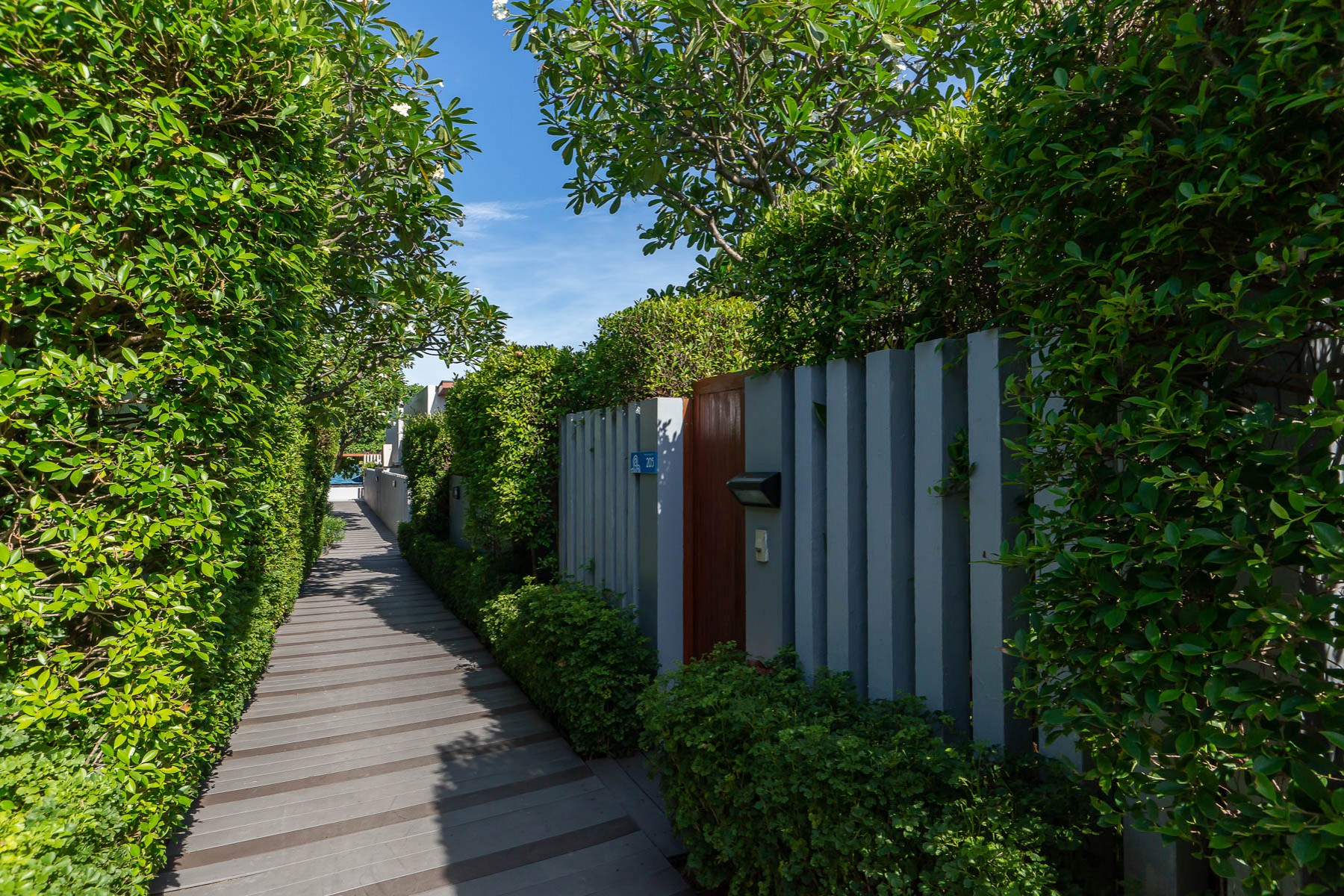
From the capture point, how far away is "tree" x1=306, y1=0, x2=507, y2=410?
6.23 m

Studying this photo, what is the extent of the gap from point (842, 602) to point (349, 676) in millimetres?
5993

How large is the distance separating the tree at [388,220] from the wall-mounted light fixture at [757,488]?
378 centimetres

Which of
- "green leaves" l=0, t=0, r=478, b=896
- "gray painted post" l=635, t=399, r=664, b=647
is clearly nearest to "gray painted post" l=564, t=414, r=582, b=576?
"gray painted post" l=635, t=399, r=664, b=647

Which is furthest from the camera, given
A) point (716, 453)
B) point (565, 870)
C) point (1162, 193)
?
point (716, 453)

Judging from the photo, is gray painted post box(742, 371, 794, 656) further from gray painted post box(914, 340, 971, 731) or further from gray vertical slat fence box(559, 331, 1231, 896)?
gray painted post box(914, 340, 971, 731)

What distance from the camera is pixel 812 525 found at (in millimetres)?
3457

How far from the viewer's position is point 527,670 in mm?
6055

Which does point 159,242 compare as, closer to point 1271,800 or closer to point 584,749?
point 1271,800

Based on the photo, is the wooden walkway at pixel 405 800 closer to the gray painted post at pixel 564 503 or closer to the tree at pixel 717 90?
the gray painted post at pixel 564 503

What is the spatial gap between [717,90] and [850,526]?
548 cm

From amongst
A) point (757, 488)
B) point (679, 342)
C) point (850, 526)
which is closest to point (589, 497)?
point (679, 342)

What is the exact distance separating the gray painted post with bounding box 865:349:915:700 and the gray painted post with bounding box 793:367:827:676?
1.50ft

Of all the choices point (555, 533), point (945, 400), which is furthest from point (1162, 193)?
point (555, 533)

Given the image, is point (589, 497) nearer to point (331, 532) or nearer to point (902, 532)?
point (902, 532)
